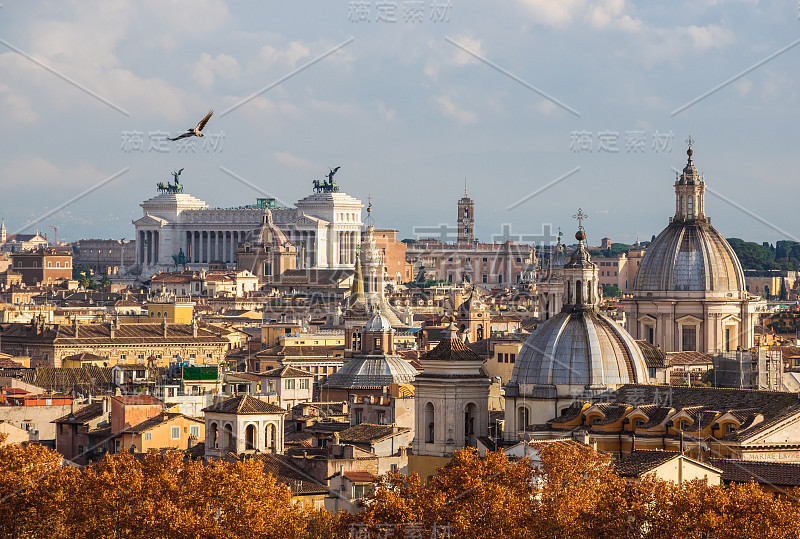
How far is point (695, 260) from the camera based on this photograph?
64375mm

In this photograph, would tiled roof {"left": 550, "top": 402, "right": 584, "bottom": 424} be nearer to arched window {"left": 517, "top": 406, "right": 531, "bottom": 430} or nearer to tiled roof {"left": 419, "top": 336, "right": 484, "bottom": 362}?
arched window {"left": 517, "top": 406, "right": 531, "bottom": 430}

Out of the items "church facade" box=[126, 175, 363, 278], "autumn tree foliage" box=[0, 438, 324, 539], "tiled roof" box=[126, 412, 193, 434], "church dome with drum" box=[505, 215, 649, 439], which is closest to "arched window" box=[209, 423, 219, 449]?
"tiled roof" box=[126, 412, 193, 434]

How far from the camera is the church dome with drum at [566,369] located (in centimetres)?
4119

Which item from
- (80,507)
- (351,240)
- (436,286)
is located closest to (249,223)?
(351,240)

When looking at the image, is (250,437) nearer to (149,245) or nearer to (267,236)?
(267,236)

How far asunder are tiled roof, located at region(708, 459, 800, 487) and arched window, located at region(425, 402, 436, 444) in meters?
6.94

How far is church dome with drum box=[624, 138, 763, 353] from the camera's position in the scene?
211 feet

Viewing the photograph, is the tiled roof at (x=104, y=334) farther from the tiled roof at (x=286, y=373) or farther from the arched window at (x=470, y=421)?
the arched window at (x=470, y=421)

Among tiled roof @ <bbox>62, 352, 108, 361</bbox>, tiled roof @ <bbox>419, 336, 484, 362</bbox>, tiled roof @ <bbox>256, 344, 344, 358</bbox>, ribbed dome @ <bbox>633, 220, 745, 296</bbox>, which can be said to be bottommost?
tiled roof @ <bbox>62, 352, 108, 361</bbox>

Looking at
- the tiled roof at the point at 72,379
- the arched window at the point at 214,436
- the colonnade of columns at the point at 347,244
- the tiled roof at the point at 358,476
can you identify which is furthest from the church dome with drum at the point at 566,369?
the colonnade of columns at the point at 347,244

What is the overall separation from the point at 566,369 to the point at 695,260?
77.8ft

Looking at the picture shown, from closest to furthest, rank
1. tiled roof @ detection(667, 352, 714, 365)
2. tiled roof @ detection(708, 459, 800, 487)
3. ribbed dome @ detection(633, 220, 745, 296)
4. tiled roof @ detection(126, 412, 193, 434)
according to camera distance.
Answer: tiled roof @ detection(708, 459, 800, 487) → tiled roof @ detection(126, 412, 193, 434) → tiled roof @ detection(667, 352, 714, 365) → ribbed dome @ detection(633, 220, 745, 296)

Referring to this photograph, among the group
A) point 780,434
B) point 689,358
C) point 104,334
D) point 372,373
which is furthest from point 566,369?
point 104,334

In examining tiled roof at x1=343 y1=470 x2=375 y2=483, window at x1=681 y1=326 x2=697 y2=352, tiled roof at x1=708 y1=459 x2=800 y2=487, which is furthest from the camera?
window at x1=681 y1=326 x2=697 y2=352
